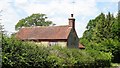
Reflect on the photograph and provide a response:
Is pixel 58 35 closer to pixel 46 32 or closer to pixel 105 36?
pixel 46 32

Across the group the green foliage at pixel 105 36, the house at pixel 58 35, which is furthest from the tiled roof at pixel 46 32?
the green foliage at pixel 105 36

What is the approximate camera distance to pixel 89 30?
86062 mm

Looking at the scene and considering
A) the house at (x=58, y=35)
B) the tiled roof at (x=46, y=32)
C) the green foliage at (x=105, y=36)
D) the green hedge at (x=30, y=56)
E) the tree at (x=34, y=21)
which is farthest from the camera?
the tree at (x=34, y=21)

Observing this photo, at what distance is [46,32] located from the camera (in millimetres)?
48719

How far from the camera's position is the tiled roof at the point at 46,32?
4647 centimetres

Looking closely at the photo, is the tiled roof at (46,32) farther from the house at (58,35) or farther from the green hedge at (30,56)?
the green hedge at (30,56)

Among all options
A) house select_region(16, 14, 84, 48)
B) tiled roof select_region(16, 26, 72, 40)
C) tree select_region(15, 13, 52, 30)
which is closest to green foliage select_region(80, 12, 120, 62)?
house select_region(16, 14, 84, 48)

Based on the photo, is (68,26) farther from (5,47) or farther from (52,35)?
(5,47)

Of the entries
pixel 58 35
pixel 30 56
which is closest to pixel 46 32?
pixel 58 35

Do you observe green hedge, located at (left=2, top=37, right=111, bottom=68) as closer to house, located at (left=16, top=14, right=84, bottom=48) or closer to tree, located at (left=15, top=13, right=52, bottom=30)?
house, located at (left=16, top=14, right=84, bottom=48)

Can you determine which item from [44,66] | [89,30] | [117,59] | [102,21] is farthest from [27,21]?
[44,66]

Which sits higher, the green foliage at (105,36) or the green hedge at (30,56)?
the green hedge at (30,56)

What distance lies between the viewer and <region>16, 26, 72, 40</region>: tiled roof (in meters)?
46.5

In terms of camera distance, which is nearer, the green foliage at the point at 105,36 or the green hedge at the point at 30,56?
the green hedge at the point at 30,56
